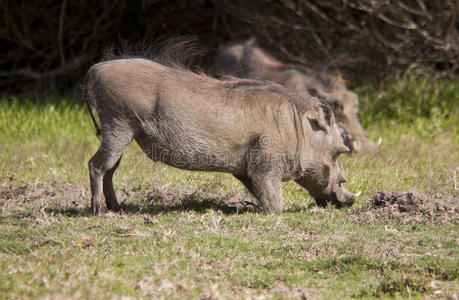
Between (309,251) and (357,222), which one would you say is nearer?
(309,251)

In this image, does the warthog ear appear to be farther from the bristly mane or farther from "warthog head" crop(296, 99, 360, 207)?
the bristly mane

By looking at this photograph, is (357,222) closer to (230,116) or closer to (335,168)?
(335,168)

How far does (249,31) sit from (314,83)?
2633 mm

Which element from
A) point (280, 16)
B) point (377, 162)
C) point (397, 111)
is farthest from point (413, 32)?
point (377, 162)

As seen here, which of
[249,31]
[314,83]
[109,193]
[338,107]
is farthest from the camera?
[249,31]

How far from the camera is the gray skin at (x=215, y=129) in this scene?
174 inches

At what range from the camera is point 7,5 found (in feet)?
32.8

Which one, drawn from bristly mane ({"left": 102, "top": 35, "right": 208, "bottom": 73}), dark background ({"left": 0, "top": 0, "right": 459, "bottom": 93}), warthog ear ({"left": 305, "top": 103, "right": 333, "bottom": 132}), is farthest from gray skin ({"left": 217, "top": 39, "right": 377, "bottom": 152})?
warthog ear ({"left": 305, "top": 103, "right": 333, "bottom": 132})

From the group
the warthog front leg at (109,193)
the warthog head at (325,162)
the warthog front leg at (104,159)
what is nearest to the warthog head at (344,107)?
→ the warthog head at (325,162)

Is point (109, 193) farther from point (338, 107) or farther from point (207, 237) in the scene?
point (338, 107)

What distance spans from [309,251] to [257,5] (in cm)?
628

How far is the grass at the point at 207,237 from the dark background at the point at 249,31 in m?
2.24

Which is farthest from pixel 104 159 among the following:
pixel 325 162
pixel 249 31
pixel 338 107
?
pixel 249 31

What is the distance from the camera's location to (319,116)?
4.99 meters
